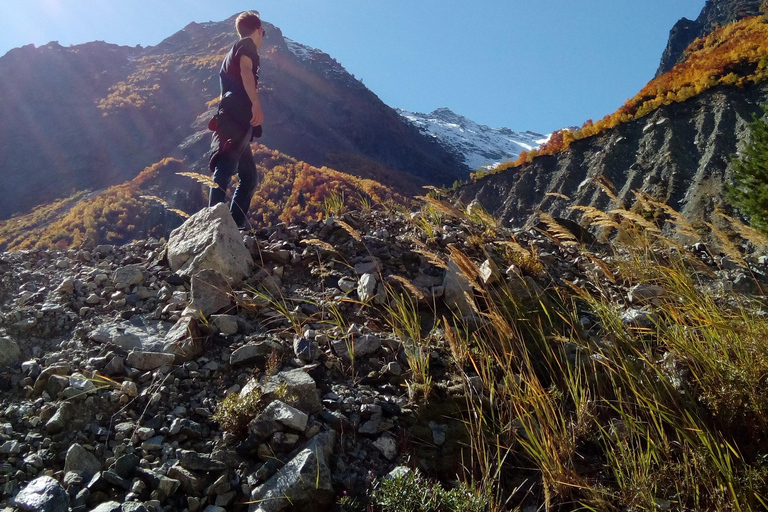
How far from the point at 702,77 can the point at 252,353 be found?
34.6 m

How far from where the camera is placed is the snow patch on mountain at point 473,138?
10550 centimetres

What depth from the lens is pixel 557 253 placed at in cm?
454

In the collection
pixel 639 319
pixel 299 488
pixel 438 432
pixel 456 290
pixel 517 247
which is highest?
pixel 517 247

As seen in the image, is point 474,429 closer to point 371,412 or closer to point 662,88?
point 371,412

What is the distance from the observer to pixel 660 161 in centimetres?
2461

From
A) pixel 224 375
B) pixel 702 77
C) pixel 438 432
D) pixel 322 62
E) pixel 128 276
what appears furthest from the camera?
pixel 322 62

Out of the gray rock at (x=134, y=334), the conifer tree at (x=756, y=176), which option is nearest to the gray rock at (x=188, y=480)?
the gray rock at (x=134, y=334)

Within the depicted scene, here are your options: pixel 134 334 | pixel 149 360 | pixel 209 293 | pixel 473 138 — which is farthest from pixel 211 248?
pixel 473 138

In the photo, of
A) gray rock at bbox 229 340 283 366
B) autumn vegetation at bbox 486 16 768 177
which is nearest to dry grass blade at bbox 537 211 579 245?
gray rock at bbox 229 340 283 366

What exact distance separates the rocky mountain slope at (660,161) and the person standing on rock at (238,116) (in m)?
18.3

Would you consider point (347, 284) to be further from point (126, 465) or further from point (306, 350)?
point (126, 465)

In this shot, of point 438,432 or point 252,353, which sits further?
point 252,353

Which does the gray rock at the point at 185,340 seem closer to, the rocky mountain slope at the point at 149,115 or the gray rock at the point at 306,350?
the gray rock at the point at 306,350

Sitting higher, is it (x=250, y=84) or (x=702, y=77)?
(x=702, y=77)
